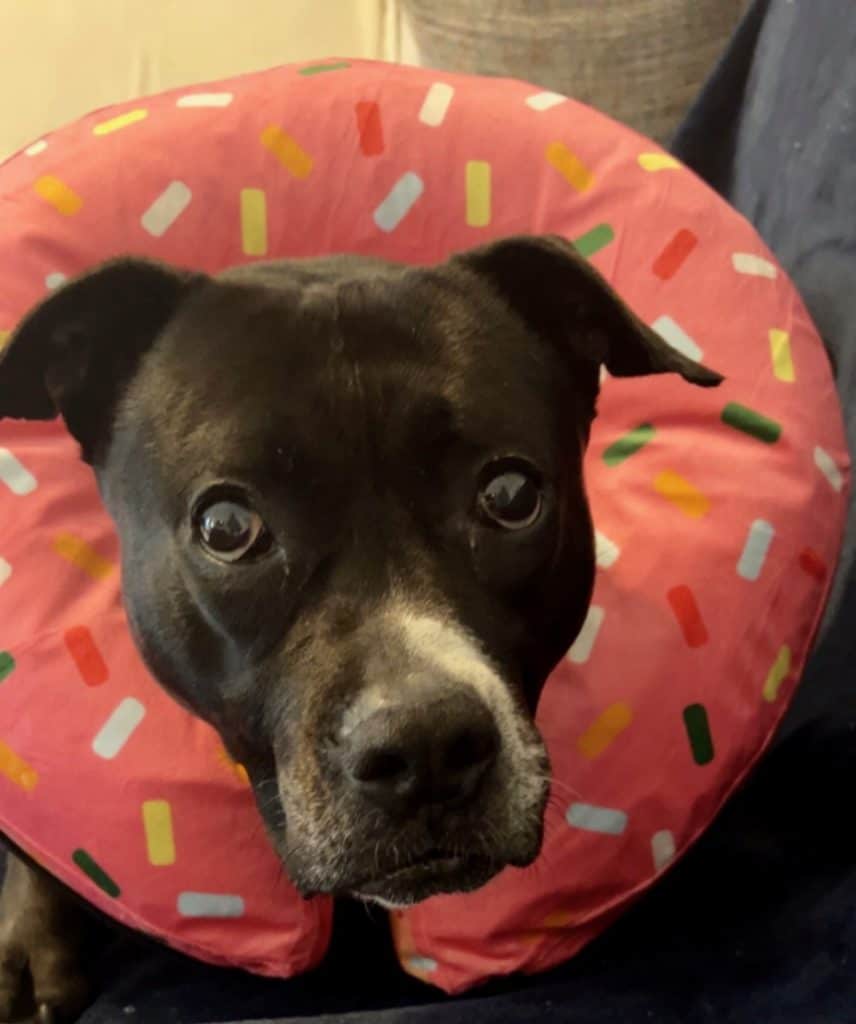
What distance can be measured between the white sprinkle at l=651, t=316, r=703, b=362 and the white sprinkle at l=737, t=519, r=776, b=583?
255mm

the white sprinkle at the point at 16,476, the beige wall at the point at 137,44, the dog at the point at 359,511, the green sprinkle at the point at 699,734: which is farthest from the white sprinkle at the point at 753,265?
the beige wall at the point at 137,44

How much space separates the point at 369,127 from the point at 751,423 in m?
0.71

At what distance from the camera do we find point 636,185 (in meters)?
1.77

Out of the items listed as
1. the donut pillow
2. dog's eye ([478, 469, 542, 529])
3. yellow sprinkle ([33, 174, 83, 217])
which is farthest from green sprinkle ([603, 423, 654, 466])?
yellow sprinkle ([33, 174, 83, 217])

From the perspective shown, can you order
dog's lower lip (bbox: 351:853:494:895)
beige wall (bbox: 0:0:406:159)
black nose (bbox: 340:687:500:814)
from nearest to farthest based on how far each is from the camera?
black nose (bbox: 340:687:500:814), dog's lower lip (bbox: 351:853:494:895), beige wall (bbox: 0:0:406:159)

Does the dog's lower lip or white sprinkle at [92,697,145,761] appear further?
white sprinkle at [92,697,145,761]

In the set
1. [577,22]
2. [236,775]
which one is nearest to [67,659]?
[236,775]

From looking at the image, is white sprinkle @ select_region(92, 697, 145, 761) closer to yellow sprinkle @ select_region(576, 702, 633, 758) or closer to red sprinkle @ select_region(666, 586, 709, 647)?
yellow sprinkle @ select_region(576, 702, 633, 758)

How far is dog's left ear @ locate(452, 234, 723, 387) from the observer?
135 cm

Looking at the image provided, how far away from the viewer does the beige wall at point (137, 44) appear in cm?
274

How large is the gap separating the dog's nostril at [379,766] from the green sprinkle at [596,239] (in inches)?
37.1

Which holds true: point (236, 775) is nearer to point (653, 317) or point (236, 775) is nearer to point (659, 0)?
point (653, 317)

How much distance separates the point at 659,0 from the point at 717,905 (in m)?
1.66

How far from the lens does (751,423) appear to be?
1603 mm
